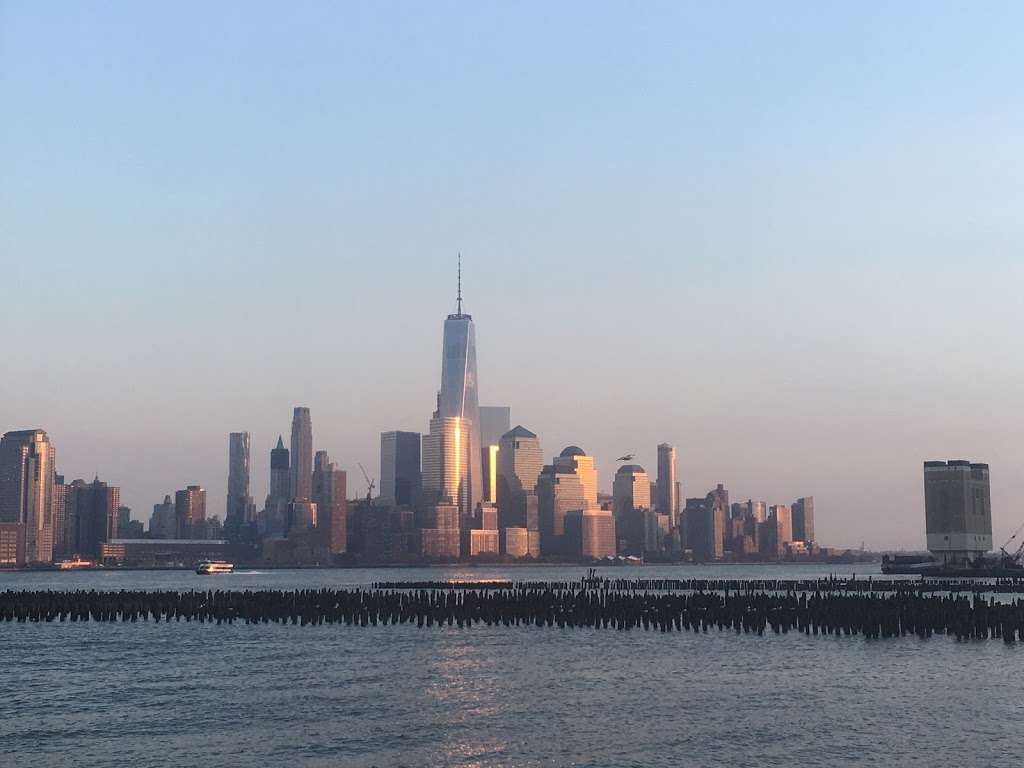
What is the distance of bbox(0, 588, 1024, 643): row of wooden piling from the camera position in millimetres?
86312

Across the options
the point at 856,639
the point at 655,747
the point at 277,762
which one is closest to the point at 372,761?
the point at 277,762

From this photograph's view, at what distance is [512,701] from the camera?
57156 mm

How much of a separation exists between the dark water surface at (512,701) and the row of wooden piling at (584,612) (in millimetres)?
3214

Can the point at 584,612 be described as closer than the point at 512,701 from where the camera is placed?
No

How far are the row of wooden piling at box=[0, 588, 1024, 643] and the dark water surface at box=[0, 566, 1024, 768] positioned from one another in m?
3.21

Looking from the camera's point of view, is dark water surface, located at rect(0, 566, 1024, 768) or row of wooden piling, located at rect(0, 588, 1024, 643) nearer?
dark water surface, located at rect(0, 566, 1024, 768)

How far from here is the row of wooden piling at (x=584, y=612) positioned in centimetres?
8631

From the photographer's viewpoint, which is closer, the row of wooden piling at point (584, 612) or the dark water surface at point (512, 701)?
the dark water surface at point (512, 701)

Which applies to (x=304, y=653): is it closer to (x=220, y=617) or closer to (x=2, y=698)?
(x=2, y=698)

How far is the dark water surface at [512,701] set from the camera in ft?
146

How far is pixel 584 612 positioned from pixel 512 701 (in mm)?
40395

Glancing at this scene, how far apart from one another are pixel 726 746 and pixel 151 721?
24.1 meters

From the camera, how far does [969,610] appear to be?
86.3 m

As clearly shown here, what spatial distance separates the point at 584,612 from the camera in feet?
318
